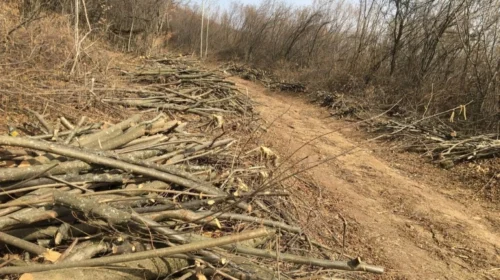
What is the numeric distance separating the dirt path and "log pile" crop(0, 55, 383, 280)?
0.83 meters

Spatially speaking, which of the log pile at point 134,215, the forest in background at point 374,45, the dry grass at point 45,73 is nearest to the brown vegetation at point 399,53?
the forest in background at point 374,45

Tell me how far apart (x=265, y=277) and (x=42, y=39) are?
7.10 meters

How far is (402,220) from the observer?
5.03 metres

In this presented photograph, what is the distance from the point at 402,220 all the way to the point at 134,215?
373 cm

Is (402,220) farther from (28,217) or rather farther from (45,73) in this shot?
(45,73)

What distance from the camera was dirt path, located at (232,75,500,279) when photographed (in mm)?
4051

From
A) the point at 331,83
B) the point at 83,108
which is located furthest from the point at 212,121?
the point at 331,83

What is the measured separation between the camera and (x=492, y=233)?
197 inches

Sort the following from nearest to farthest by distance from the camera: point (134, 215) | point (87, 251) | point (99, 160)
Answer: point (87, 251) → point (134, 215) → point (99, 160)

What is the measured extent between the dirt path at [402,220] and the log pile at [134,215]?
0.83m

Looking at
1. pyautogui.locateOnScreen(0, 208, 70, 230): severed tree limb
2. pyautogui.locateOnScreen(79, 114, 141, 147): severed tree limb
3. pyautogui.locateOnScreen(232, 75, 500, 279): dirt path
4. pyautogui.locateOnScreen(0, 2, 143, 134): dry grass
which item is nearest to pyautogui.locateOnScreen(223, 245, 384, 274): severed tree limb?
pyautogui.locateOnScreen(232, 75, 500, 279): dirt path

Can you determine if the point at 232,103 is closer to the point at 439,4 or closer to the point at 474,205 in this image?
the point at 474,205

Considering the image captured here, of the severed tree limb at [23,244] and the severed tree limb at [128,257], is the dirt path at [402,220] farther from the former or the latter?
the severed tree limb at [23,244]

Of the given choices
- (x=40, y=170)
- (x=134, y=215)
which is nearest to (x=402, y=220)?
(x=134, y=215)
